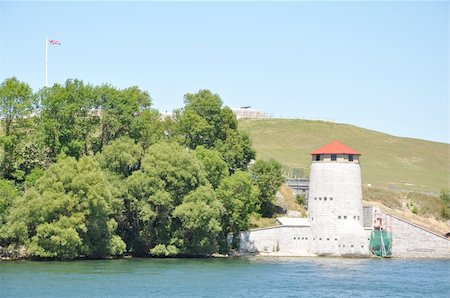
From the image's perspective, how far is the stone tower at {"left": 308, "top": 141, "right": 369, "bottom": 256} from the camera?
305 ft

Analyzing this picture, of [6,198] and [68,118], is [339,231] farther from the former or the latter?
[6,198]

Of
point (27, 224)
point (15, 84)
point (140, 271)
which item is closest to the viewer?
point (140, 271)

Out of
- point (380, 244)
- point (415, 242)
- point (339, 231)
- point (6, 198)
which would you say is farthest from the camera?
point (415, 242)

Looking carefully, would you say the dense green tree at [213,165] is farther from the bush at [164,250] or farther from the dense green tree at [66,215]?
the dense green tree at [66,215]

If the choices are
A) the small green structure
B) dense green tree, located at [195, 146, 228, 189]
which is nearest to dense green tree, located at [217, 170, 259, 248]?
dense green tree, located at [195, 146, 228, 189]

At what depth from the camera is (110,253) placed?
83.7 meters

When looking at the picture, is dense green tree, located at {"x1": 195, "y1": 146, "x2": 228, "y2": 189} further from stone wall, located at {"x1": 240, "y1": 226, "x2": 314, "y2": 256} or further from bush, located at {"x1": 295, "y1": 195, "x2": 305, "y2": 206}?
bush, located at {"x1": 295, "y1": 195, "x2": 305, "y2": 206}

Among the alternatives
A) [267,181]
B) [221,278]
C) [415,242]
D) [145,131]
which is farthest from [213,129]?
[221,278]

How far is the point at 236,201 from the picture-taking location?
3629 inches

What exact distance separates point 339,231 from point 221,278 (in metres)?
25.6

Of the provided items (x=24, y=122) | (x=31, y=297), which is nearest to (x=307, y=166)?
(x=24, y=122)

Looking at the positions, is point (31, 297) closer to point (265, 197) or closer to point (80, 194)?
point (80, 194)

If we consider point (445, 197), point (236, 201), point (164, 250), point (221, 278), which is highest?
point (445, 197)

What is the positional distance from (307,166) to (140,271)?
70.3 m
